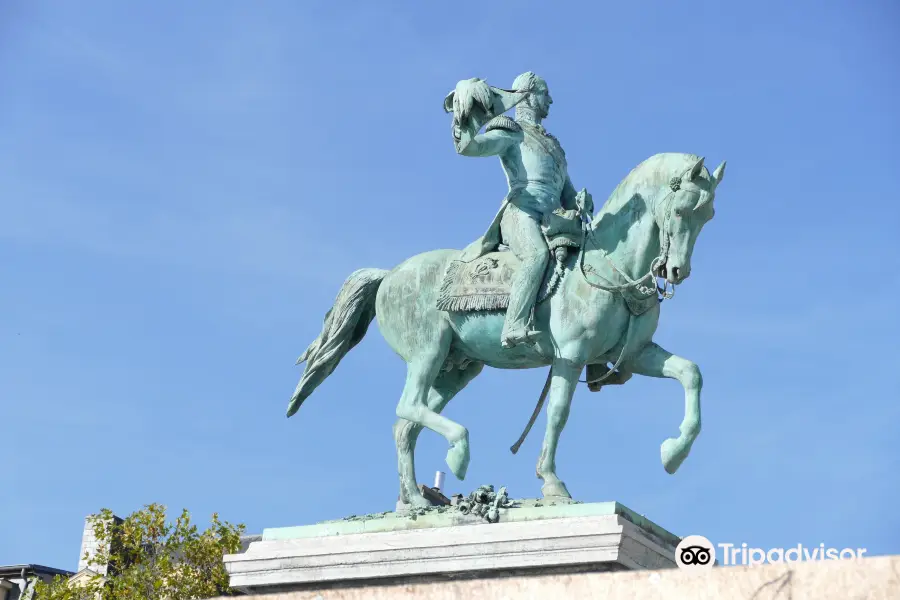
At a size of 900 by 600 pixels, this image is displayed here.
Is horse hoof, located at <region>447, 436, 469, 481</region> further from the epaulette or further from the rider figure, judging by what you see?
the epaulette

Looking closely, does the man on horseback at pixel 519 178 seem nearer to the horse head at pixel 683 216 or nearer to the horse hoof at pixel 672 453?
the horse head at pixel 683 216

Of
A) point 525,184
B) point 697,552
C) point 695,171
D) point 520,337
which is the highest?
point 525,184

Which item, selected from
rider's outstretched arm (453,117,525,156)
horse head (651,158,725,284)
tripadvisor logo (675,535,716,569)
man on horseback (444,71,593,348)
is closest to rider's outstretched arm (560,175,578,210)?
man on horseback (444,71,593,348)

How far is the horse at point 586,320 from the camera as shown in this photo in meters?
12.3

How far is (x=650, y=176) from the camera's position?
1262 centimetres

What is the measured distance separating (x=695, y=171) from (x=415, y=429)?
3275 millimetres

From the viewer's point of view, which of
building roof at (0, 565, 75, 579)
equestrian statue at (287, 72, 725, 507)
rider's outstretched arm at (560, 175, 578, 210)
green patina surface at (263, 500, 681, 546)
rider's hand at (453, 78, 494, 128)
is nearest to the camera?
green patina surface at (263, 500, 681, 546)

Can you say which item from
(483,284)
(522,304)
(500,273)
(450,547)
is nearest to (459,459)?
(450,547)

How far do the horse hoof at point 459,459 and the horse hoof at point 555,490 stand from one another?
0.66 meters

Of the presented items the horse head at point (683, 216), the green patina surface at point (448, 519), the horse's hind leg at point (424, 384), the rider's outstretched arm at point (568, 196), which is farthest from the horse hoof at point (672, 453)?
the rider's outstretched arm at point (568, 196)

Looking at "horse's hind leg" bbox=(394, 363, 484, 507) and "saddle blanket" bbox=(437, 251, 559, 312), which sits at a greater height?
"saddle blanket" bbox=(437, 251, 559, 312)

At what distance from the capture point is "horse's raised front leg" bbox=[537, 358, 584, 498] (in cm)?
1245

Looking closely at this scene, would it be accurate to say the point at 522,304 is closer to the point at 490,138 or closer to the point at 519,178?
the point at 519,178

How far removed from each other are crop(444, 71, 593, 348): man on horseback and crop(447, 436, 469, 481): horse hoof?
876 mm
